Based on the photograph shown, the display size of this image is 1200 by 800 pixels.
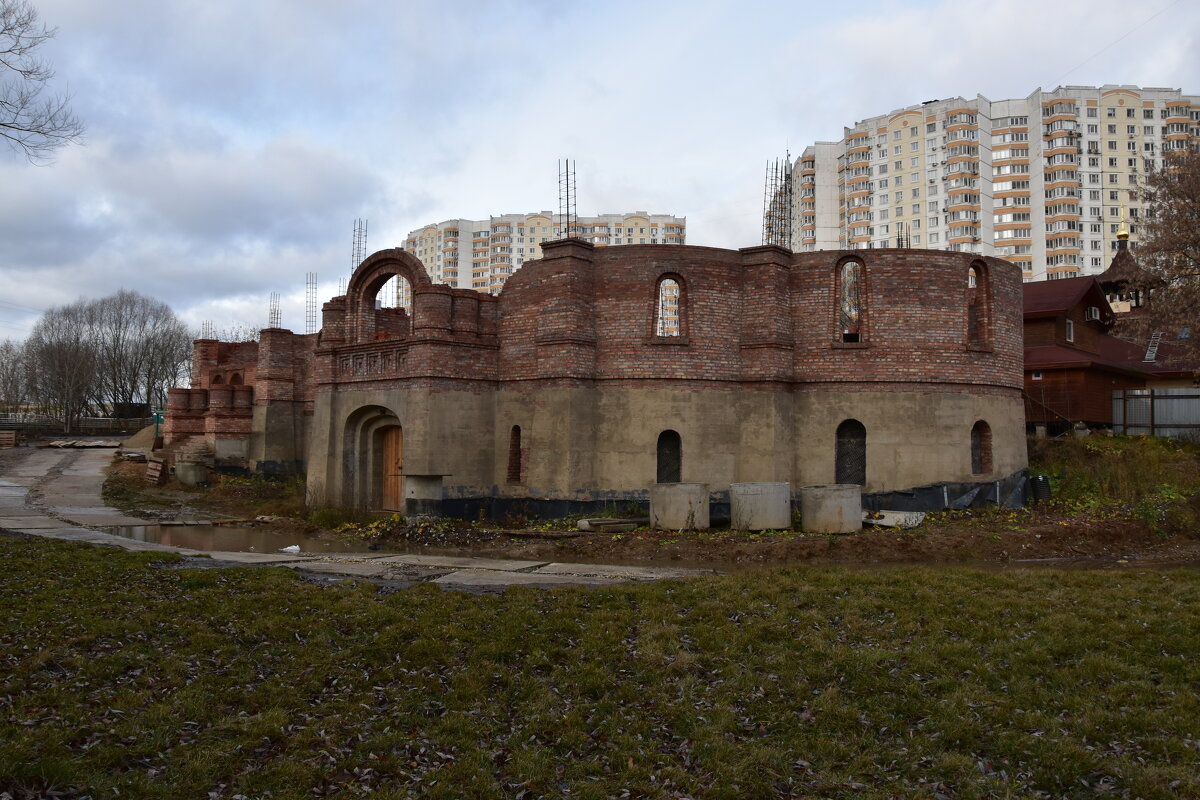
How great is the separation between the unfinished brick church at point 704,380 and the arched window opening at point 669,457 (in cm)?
5

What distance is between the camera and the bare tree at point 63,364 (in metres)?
59.3

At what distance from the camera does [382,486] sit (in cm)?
2098

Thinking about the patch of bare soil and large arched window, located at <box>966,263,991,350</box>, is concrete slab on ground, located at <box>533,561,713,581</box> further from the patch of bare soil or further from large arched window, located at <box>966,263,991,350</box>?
large arched window, located at <box>966,263,991,350</box>

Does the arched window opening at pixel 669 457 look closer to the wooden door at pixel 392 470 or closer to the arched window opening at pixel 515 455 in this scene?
the arched window opening at pixel 515 455

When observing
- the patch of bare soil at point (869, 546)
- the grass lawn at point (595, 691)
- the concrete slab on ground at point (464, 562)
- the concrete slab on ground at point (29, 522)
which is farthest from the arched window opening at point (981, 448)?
the concrete slab on ground at point (29, 522)

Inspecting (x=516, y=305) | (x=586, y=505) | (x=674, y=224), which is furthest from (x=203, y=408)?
(x=674, y=224)

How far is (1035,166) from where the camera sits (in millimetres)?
69938

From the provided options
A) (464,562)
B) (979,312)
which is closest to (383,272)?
(464,562)

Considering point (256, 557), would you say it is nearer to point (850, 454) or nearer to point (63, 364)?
point (850, 454)

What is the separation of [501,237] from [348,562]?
9286 cm

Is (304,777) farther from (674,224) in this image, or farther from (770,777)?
(674,224)

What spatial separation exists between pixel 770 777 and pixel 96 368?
2766 inches

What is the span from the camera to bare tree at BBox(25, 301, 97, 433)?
59.3 meters

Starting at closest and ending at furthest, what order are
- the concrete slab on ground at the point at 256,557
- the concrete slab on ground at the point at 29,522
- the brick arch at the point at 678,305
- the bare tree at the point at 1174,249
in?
the concrete slab on ground at the point at 256,557, the concrete slab on ground at the point at 29,522, the brick arch at the point at 678,305, the bare tree at the point at 1174,249
